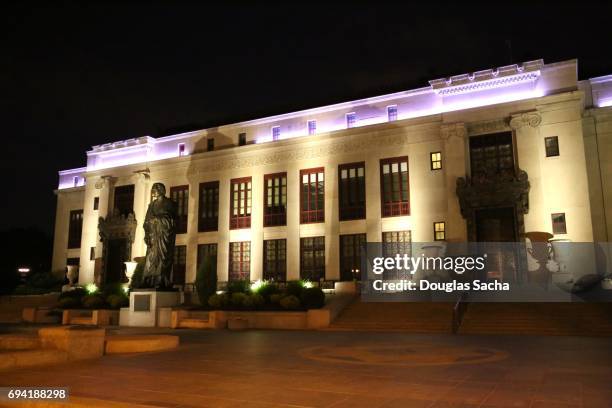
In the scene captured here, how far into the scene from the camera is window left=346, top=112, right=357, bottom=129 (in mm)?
37562

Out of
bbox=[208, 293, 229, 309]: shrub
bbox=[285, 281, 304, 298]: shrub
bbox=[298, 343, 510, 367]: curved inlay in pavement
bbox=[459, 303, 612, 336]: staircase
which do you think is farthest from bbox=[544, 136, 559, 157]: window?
bbox=[208, 293, 229, 309]: shrub

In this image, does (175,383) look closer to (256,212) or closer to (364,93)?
(256,212)

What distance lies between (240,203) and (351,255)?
10.8 metres

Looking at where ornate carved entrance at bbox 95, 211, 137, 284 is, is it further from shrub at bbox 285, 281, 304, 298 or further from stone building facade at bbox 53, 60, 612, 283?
shrub at bbox 285, 281, 304, 298

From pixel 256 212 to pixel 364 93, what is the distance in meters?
12.9

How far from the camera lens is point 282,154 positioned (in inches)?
1548

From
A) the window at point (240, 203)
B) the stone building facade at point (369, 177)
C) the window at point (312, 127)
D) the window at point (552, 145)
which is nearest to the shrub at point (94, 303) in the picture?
the stone building facade at point (369, 177)

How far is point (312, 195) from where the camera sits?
37.9 meters

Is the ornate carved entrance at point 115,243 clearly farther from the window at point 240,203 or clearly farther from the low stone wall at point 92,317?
the low stone wall at point 92,317

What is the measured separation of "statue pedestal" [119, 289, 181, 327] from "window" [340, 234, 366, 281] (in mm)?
13707

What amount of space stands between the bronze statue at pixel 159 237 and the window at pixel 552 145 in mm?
22933

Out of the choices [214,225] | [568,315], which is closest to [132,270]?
[214,225]

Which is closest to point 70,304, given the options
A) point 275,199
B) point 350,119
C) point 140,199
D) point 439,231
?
point 140,199

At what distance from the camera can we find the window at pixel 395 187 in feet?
114
